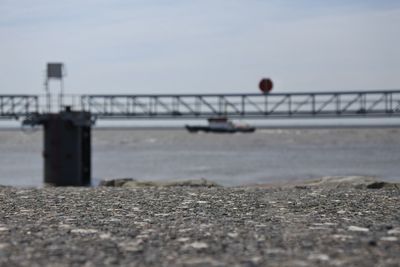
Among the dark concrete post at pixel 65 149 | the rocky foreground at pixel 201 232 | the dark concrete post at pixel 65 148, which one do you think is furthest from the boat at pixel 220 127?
the rocky foreground at pixel 201 232

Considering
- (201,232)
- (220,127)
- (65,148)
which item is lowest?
(201,232)

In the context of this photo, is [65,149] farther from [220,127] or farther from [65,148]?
[220,127]

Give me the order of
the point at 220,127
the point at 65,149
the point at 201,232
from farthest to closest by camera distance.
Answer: the point at 220,127 < the point at 65,149 < the point at 201,232

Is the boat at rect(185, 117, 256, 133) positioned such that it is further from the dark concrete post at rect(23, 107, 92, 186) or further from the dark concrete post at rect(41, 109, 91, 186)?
the dark concrete post at rect(41, 109, 91, 186)

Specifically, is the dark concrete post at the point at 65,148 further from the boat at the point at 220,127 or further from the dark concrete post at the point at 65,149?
the boat at the point at 220,127

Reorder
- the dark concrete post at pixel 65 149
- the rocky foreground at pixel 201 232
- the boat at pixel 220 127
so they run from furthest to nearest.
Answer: the boat at pixel 220 127, the dark concrete post at pixel 65 149, the rocky foreground at pixel 201 232

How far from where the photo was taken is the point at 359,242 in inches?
330

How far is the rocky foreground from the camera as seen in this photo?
754 cm

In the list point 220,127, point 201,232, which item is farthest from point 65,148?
point 220,127

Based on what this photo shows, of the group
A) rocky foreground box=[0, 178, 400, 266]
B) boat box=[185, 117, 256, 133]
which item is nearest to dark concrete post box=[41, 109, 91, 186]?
rocky foreground box=[0, 178, 400, 266]

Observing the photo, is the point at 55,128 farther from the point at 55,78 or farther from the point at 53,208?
the point at 53,208

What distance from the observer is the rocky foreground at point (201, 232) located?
24.7 feet

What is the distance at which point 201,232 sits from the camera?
948 centimetres

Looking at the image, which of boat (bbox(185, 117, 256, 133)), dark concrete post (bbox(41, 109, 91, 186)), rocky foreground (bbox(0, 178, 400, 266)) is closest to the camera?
rocky foreground (bbox(0, 178, 400, 266))
